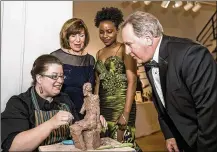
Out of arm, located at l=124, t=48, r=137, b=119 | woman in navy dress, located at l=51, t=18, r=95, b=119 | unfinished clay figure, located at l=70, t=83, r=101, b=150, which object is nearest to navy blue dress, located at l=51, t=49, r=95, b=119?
woman in navy dress, located at l=51, t=18, r=95, b=119

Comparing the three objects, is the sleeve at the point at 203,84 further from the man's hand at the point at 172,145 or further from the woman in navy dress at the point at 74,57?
the woman in navy dress at the point at 74,57

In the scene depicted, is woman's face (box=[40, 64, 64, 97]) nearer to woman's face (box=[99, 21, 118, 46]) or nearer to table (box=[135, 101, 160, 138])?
woman's face (box=[99, 21, 118, 46])

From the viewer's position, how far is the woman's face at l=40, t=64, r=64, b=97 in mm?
1375

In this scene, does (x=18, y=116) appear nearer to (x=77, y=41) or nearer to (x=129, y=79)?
(x=77, y=41)

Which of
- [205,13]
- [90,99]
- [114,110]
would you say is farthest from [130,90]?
[205,13]

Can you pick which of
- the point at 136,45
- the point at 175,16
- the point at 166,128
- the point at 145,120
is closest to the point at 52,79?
the point at 136,45

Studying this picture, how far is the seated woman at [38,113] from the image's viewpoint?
1.21 metres

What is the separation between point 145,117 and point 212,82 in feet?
11.6

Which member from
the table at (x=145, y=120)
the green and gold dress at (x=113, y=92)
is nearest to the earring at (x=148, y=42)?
the green and gold dress at (x=113, y=92)

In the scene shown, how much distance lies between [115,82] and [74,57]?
0.38 metres

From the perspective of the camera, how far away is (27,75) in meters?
1.63

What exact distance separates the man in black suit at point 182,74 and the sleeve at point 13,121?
25.1 inches

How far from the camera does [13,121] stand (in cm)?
130

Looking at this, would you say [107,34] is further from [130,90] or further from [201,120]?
[201,120]
